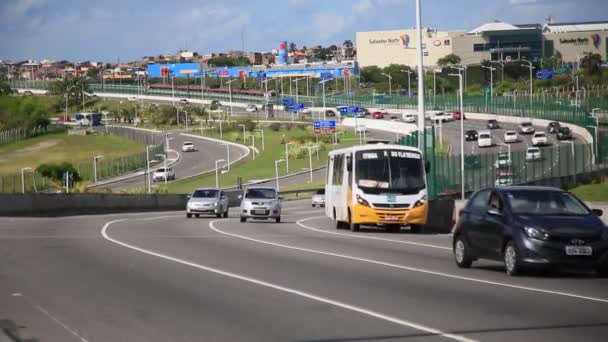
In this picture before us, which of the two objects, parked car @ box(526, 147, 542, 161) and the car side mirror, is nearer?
the car side mirror

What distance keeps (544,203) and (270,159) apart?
108 meters

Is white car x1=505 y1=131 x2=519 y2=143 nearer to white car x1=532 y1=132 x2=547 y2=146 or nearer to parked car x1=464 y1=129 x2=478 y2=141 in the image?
white car x1=532 y1=132 x2=547 y2=146

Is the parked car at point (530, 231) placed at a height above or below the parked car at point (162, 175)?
above

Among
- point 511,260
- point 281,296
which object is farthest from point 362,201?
point 281,296

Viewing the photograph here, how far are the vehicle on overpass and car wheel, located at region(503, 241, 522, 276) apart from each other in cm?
1624

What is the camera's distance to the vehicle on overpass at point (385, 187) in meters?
36.8

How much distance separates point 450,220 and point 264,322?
2416 cm

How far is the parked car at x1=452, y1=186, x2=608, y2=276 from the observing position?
1944 centimetres

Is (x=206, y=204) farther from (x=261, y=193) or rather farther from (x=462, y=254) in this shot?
(x=462, y=254)

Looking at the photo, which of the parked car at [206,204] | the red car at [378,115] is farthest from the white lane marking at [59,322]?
the red car at [378,115]

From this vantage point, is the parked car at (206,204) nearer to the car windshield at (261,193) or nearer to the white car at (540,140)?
the car windshield at (261,193)

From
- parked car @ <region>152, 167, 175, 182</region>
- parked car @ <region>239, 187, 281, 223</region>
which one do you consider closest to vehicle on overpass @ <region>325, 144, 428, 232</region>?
parked car @ <region>239, 187, 281, 223</region>

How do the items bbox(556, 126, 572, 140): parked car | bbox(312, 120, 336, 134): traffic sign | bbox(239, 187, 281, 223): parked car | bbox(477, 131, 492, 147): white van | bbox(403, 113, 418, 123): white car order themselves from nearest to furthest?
bbox(239, 187, 281, 223): parked car
bbox(556, 126, 572, 140): parked car
bbox(477, 131, 492, 147): white van
bbox(312, 120, 336, 134): traffic sign
bbox(403, 113, 418, 123): white car

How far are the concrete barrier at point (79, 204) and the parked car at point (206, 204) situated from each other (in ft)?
19.8
